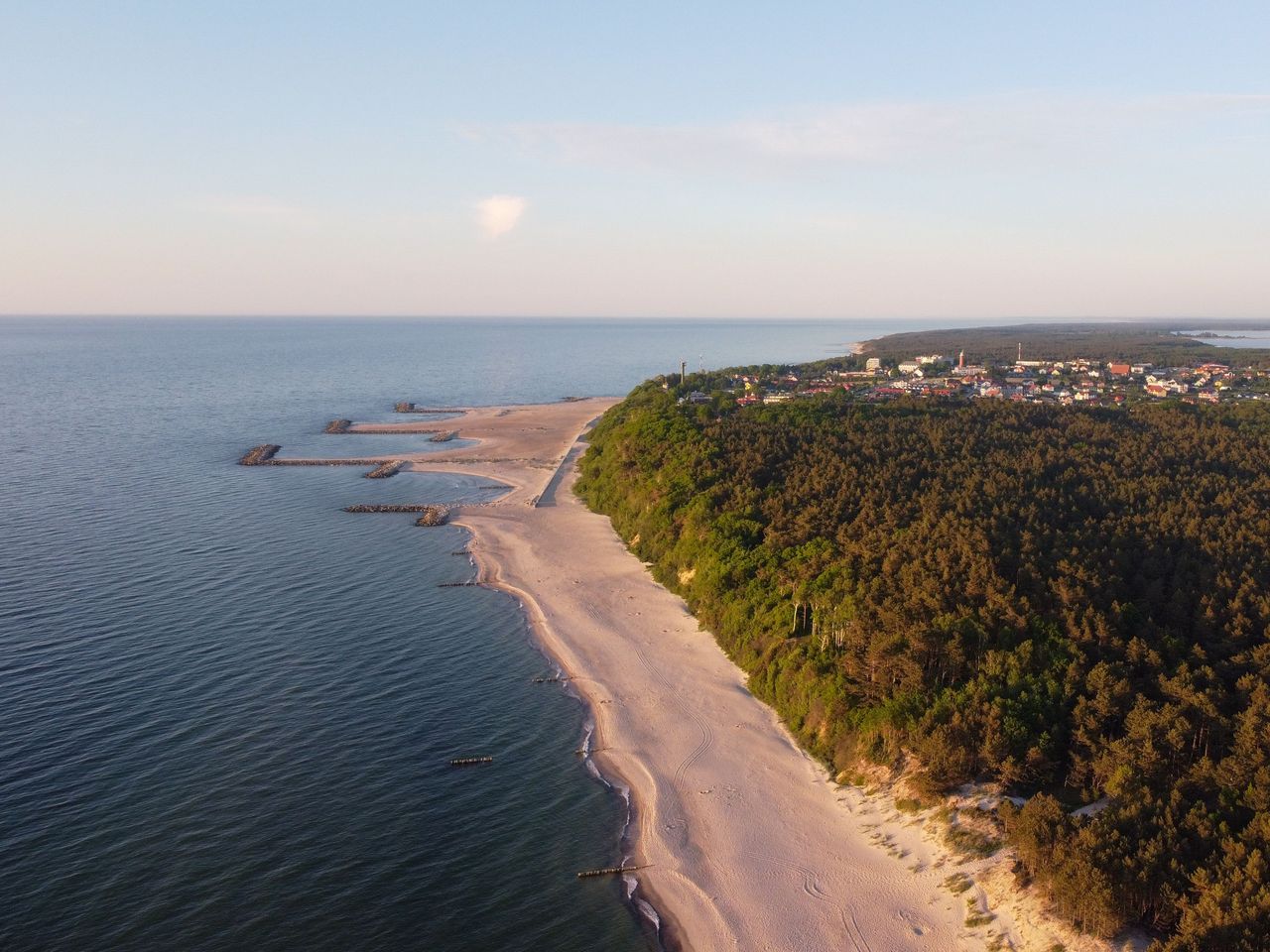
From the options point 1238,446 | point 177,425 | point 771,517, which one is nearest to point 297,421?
point 177,425

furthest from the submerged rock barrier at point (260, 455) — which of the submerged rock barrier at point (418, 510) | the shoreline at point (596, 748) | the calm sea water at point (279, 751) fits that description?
the shoreline at point (596, 748)

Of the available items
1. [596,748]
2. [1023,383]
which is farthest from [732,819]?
[1023,383]

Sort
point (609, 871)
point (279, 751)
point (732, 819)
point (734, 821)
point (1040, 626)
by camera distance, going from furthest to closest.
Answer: point (279, 751) → point (1040, 626) → point (732, 819) → point (734, 821) → point (609, 871)

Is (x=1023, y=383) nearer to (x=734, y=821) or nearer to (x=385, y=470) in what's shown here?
(x=385, y=470)

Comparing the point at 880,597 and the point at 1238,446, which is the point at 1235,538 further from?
the point at 1238,446

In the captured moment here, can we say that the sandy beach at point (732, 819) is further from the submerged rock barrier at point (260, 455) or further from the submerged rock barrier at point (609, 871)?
the submerged rock barrier at point (260, 455)

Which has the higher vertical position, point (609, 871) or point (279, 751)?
point (279, 751)
